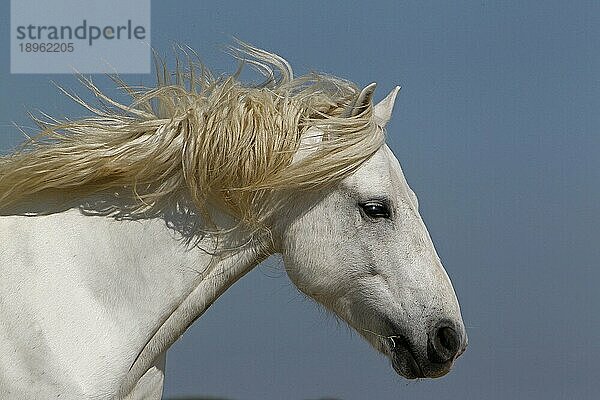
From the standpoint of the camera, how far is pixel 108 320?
2611 mm

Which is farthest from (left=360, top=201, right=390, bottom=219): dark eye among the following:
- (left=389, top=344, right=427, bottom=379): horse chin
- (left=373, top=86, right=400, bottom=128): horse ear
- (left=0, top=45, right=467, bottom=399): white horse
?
(left=389, top=344, right=427, bottom=379): horse chin

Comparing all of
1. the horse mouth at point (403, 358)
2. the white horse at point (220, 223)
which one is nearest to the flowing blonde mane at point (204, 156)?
the white horse at point (220, 223)

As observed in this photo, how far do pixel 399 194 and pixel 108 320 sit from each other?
3.18 feet

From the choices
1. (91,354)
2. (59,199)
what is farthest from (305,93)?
(91,354)

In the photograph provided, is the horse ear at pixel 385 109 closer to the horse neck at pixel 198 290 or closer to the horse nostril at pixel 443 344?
the horse neck at pixel 198 290

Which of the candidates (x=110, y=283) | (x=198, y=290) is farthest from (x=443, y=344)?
(x=110, y=283)

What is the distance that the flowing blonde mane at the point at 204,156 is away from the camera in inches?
107

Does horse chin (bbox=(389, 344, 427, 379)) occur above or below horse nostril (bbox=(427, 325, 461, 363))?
below

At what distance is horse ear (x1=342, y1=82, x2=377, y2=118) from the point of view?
9.13 ft

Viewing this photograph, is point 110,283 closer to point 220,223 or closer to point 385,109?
point 220,223

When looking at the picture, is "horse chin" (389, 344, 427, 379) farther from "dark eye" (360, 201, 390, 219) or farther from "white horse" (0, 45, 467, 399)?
"dark eye" (360, 201, 390, 219)

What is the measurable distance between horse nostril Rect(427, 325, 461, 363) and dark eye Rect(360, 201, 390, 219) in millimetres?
388

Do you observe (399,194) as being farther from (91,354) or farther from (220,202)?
(91,354)

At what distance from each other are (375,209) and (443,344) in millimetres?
466
